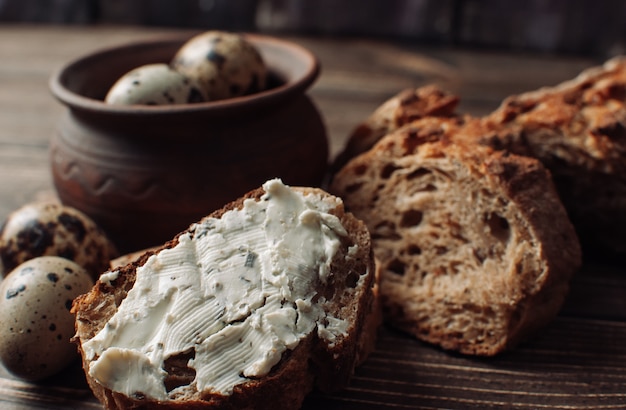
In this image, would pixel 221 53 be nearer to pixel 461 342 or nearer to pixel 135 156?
pixel 135 156

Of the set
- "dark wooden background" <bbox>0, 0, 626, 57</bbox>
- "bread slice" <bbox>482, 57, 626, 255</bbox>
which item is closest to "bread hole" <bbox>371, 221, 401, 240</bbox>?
"bread slice" <bbox>482, 57, 626, 255</bbox>

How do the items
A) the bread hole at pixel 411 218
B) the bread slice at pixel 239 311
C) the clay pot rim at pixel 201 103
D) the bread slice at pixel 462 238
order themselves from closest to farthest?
the bread slice at pixel 239 311
the bread slice at pixel 462 238
the clay pot rim at pixel 201 103
the bread hole at pixel 411 218

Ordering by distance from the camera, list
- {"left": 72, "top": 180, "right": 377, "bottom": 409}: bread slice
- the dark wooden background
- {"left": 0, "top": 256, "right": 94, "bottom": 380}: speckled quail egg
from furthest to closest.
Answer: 1. the dark wooden background
2. {"left": 0, "top": 256, "right": 94, "bottom": 380}: speckled quail egg
3. {"left": 72, "top": 180, "right": 377, "bottom": 409}: bread slice

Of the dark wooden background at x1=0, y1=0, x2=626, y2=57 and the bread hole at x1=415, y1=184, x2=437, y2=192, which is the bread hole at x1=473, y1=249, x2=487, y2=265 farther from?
the dark wooden background at x1=0, y1=0, x2=626, y2=57

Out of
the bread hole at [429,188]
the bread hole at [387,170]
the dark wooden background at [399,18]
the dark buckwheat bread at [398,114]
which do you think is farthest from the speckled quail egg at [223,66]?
the dark wooden background at [399,18]

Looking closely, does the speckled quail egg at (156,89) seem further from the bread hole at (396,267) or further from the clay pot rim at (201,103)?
the bread hole at (396,267)

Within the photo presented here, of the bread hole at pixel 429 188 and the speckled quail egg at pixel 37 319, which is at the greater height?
the bread hole at pixel 429 188

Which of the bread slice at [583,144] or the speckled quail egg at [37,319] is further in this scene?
the bread slice at [583,144]
